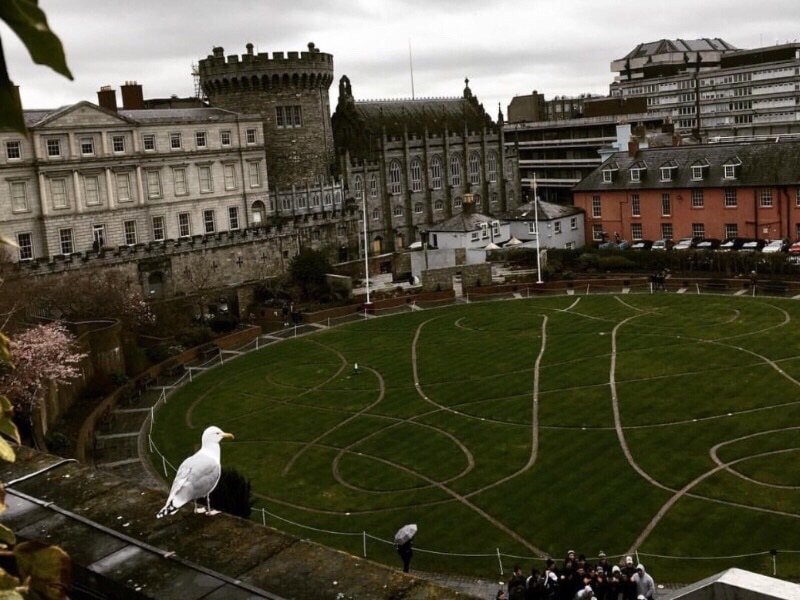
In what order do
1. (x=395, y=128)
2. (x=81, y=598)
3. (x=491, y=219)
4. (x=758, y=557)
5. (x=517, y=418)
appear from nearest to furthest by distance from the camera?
1. (x=81, y=598)
2. (x=758, y=557)
3. (x=517, y=418)
4. (x=491, y=219)
5. (x=395, y=128)

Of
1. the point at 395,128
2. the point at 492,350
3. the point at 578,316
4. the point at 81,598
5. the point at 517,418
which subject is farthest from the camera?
the point at 395,128

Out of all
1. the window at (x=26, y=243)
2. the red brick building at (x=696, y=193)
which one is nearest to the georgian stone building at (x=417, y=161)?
the red brick building at (x=696, y=193)

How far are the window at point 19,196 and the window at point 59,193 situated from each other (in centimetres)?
179

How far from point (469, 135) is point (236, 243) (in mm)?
39133

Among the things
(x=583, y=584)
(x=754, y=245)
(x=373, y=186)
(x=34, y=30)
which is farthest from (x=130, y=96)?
(x=34, y=30)

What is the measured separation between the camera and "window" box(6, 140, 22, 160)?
57688 mm

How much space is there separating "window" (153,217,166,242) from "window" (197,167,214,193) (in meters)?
4.68

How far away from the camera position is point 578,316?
166 feet

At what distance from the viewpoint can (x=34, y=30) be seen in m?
1.57

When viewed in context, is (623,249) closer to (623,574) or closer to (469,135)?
(469,135)

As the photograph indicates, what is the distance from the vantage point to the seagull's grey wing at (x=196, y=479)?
934cm

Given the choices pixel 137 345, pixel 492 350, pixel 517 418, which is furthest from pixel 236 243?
pixel 517 418

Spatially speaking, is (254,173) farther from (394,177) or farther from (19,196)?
(19,196)

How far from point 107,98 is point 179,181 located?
8139 mm
